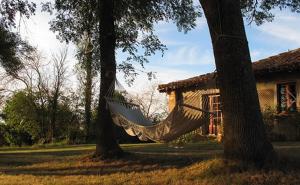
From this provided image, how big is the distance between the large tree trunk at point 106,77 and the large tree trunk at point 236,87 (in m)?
4.09

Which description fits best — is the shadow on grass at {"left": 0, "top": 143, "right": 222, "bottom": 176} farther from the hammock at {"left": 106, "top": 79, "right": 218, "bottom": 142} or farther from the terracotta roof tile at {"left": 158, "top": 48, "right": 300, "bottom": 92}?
the terracotta roof tile at {"left": 158, "top": 48, "right": 300, "bottom": 92}

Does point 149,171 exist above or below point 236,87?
below

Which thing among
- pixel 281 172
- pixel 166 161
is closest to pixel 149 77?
pixel 166 161

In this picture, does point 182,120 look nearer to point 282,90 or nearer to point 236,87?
point 236,87

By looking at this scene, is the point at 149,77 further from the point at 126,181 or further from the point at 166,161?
the point at 126,181

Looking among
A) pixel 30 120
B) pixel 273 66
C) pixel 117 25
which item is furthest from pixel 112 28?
pixel 30 120

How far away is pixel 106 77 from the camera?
12.2m

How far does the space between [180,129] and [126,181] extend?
52.0 inches

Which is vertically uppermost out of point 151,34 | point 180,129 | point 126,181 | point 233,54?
point 151,34

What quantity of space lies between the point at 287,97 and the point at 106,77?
25.2 ft

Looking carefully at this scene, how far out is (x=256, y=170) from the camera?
7.94m

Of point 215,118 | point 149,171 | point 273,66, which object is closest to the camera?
point 149,171

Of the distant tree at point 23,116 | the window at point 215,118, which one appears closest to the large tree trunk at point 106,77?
the window at point 215,118

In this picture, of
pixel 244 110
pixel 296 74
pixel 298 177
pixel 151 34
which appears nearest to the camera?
pixel 298 177
